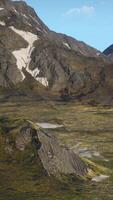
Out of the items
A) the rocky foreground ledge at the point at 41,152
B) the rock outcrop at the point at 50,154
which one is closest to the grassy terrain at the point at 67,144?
the rocky foreground ledge at the point at 41,152

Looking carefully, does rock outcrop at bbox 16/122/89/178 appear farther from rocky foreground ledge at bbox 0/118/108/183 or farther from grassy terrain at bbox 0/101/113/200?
grassy terrain at bbox 0/101/113/200

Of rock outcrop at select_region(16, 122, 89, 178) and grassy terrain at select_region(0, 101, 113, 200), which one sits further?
rock outcrop at select_region(16, 122, 89, 178)

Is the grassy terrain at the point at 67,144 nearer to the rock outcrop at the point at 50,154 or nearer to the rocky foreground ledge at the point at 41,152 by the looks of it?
the rocky foreground ledge at the point at 41,152

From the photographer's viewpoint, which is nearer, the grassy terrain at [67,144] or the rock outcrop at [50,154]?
the grassy terrain at [67,144]

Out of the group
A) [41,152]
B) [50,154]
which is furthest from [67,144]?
[41,152]

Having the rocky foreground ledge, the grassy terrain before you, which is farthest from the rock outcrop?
the grassy terrain
